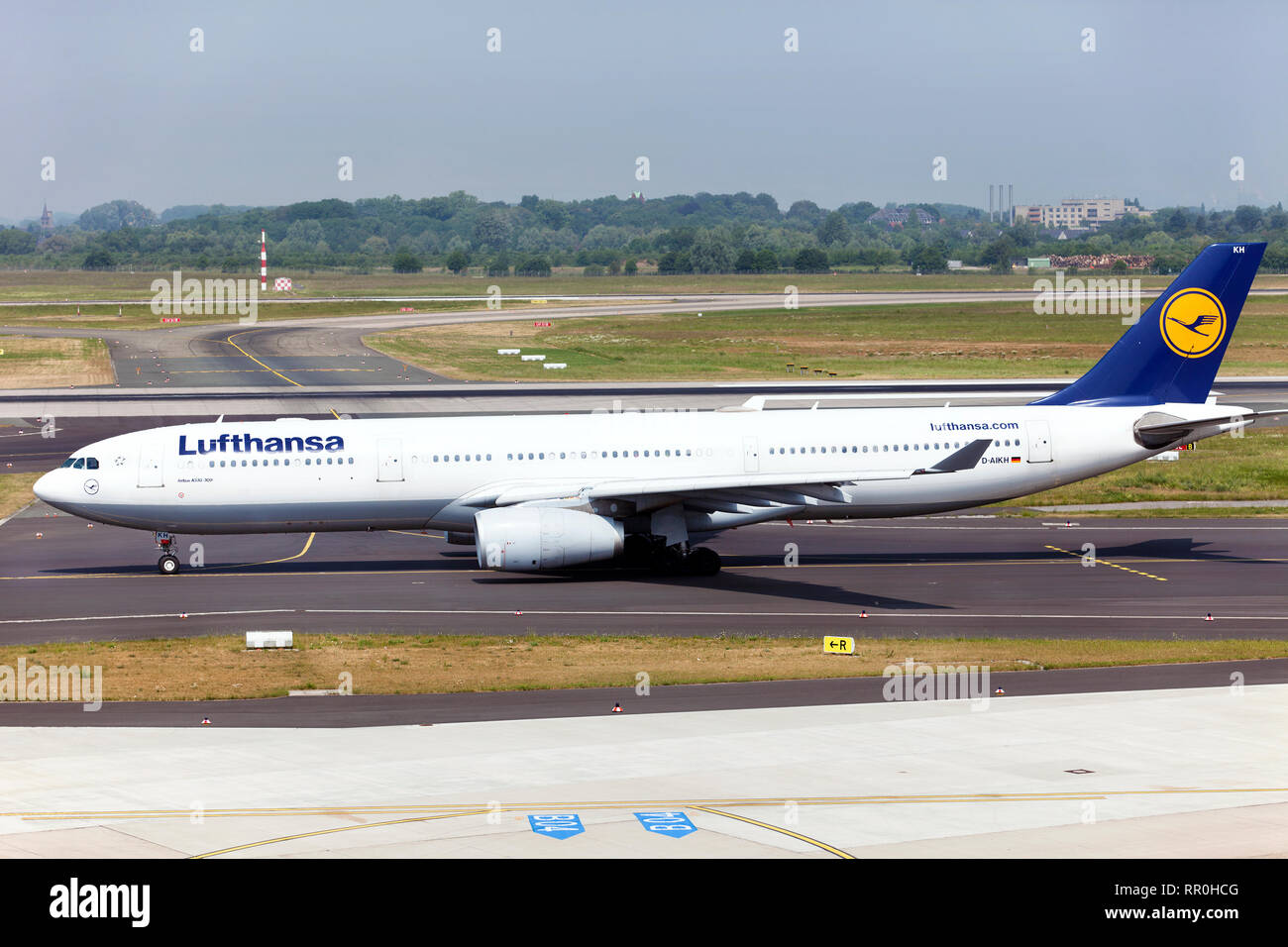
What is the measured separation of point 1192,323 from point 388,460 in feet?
86.5

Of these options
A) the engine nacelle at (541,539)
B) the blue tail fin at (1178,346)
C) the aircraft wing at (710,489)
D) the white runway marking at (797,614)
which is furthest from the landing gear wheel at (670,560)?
the blue tail fin at (1178,346)

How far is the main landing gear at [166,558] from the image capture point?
4322cm

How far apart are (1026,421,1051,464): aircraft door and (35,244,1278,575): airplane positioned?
0.05 m

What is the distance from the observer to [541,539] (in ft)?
132

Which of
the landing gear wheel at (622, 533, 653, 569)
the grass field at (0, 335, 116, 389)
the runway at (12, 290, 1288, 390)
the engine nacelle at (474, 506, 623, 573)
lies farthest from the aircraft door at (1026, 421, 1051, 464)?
the grass field at (0, 335, 116, 389)

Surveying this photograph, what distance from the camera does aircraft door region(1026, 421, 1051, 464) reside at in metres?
44.9

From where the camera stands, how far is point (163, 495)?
41656 mm

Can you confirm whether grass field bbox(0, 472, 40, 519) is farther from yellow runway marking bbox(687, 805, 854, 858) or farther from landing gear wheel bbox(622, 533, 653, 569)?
yellow runway marking bbox(687, 805, 854, 858)

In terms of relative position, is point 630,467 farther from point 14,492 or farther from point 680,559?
point 14,492

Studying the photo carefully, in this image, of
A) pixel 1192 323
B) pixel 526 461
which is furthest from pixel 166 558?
pixel 1192 323

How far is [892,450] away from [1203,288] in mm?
12354

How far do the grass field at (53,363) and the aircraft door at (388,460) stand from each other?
58.0m
